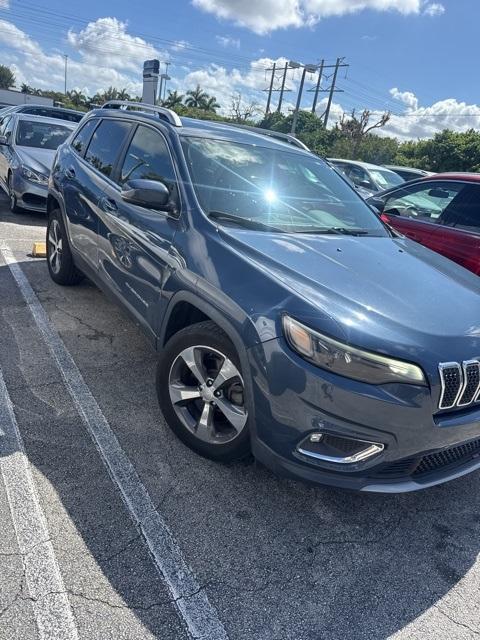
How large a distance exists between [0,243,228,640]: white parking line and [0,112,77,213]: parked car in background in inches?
196

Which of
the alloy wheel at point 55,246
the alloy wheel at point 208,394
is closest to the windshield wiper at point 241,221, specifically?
the alloy wheel at point 208,394

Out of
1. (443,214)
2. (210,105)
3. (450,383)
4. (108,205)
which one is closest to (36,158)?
(108,205)

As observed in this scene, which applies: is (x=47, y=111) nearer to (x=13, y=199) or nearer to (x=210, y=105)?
(x=13, y=199)

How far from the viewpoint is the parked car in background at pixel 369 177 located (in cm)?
1090

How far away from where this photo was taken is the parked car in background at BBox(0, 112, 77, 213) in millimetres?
7793

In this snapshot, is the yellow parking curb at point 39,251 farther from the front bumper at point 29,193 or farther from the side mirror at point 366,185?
the side mirror at point 366,185

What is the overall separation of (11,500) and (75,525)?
0.36 metres

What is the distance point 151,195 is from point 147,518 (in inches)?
71.0

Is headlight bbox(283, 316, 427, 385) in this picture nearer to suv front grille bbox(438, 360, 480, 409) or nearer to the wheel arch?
suv front grille bbox(438, 360, 480, 409)

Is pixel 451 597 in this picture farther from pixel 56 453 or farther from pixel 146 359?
pixel 146 359

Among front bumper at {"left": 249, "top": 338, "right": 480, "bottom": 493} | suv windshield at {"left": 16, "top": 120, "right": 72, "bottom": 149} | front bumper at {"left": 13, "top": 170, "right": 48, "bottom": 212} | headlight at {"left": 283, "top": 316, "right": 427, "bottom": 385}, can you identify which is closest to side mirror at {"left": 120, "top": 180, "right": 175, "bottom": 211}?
front bumper at {"left": 249, "top": 338, "right": 480, "bottom": 493}

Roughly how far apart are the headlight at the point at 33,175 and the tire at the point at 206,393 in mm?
6141

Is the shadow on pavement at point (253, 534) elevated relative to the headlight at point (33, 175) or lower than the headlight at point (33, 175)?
lower

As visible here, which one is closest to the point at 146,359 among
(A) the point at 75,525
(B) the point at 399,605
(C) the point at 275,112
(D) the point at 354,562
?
(A) the point at 75,525
